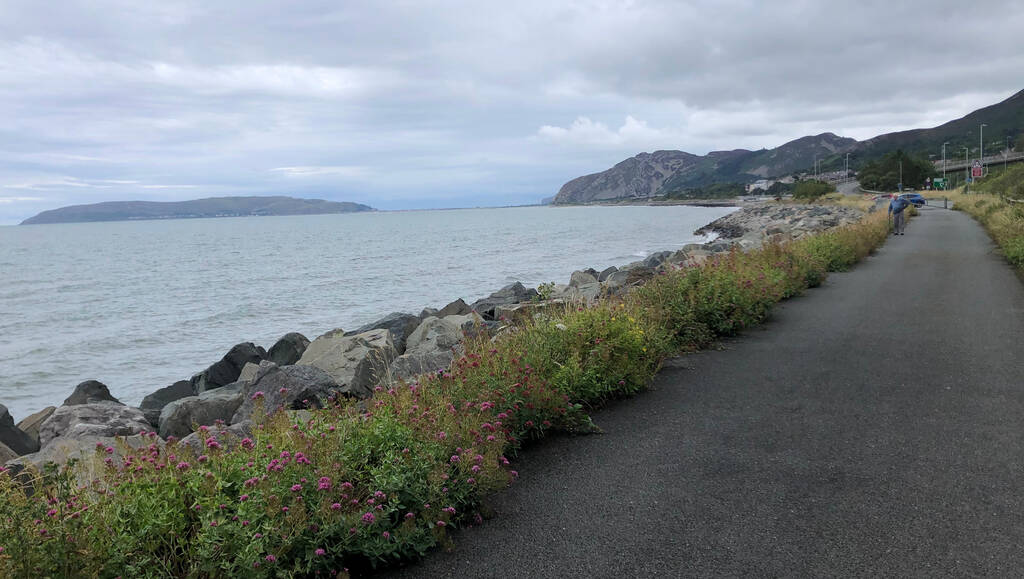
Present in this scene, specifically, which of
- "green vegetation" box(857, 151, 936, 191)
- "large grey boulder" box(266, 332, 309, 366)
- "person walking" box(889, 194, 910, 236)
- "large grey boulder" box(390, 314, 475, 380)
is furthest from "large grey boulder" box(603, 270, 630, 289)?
"green vegetation" box(857, 151, 936, 191)

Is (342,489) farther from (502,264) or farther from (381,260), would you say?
(381,260)

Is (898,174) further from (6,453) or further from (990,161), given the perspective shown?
(6,453)

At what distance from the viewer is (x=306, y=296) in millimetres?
30312

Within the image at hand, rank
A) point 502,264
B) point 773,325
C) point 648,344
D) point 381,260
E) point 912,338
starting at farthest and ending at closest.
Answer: point 381,260 → point 502,264 → point 773,325 → point 912,338 → point 648,344

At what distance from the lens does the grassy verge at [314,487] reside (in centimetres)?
325

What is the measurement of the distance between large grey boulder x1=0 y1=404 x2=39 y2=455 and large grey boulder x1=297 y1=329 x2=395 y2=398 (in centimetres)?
381

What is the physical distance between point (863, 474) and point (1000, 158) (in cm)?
13327

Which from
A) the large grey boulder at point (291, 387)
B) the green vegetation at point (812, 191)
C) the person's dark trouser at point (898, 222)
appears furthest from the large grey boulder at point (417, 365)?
the green vegetation at point (812, 191)

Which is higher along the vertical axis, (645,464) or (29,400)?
(645,464)

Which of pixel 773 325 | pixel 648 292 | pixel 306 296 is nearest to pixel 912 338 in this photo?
pixel 773 325

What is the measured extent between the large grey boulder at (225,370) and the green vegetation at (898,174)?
352 feet

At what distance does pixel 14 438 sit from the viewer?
9.57m

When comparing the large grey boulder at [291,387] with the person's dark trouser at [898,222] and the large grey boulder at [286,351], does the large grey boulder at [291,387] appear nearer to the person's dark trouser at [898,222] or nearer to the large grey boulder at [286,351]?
the large grey boulder at [286,351]

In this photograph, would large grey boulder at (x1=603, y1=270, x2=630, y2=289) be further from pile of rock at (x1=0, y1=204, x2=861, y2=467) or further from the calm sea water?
the calm sea water
